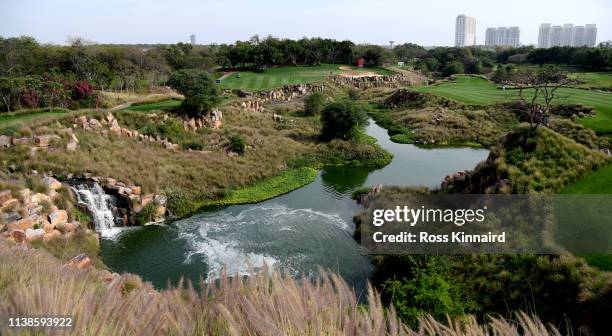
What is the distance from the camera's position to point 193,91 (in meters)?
24.5

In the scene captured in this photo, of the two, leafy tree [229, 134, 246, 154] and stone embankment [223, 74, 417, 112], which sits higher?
stone embankment [223, 74, 417, 112]

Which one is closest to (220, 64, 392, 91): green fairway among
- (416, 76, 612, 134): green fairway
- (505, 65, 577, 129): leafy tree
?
(416, 76, 612, 134): green fairway

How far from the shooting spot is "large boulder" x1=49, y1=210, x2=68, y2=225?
13000mm

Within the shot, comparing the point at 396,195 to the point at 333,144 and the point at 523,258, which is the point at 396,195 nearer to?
the point at 523,258

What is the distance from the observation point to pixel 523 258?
33.4 ft

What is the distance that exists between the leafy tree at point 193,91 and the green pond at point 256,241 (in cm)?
900

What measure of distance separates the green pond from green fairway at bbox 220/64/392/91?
91.1 ft

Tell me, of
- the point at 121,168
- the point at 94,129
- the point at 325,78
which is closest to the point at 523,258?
the point at 121,168

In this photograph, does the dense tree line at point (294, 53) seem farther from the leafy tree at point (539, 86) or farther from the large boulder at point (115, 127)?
the large boulder at point (115, 127)

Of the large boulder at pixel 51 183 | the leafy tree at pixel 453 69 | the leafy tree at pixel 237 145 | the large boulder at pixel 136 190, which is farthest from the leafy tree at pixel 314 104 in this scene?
the leafy tree at pixel 453 69

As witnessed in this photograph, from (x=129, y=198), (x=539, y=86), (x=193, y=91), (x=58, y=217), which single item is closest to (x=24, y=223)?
(x=58, y=217)

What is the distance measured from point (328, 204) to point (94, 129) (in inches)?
474

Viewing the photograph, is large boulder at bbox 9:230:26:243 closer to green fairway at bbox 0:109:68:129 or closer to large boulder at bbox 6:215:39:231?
large boulder at bbox 6:215:39:231

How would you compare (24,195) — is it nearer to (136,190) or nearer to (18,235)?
(18,235)
